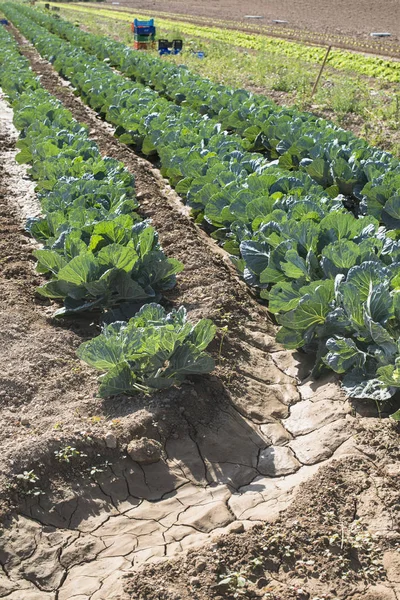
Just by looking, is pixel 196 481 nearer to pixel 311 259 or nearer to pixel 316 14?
pixel 311 259

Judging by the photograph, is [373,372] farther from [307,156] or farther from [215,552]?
[307,156]

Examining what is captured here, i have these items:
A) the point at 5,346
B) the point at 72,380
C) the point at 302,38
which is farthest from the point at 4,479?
the point at 302,38

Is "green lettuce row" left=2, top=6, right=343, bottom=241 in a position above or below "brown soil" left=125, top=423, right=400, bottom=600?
above

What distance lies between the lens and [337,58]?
20375 millimetres

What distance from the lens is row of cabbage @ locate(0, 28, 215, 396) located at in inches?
160

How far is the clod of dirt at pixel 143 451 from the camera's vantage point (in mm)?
Answer: 3678

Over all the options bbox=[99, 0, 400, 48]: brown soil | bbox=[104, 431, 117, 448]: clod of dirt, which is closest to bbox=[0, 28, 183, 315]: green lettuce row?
bbox=[104, 431, 117, 448]: clod of dirt

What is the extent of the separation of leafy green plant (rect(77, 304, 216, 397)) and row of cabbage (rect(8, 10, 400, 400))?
78 centimetres

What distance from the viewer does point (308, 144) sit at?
26.8 feet

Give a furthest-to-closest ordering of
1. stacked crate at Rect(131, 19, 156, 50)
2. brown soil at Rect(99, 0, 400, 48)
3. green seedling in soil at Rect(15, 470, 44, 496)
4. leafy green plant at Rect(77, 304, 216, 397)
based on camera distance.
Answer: brown soil at Rect(99, 0, 400, 48)
stacked crate at Rect(131, 19, 156, 50)
leafy green plant at Rect(77, 304, 216, 397)
green seedling in soil at Rect(15, 470, 44, 496)

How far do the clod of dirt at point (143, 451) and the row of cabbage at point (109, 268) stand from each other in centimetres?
44

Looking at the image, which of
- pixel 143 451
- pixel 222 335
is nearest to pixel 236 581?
pixel 143 451

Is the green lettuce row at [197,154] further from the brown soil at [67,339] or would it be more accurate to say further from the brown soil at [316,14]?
the brown soil at [316,14]

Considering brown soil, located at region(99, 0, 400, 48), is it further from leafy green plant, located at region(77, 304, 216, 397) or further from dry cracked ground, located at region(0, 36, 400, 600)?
leafy green plant, located at region(77, 304, 216, 397)
